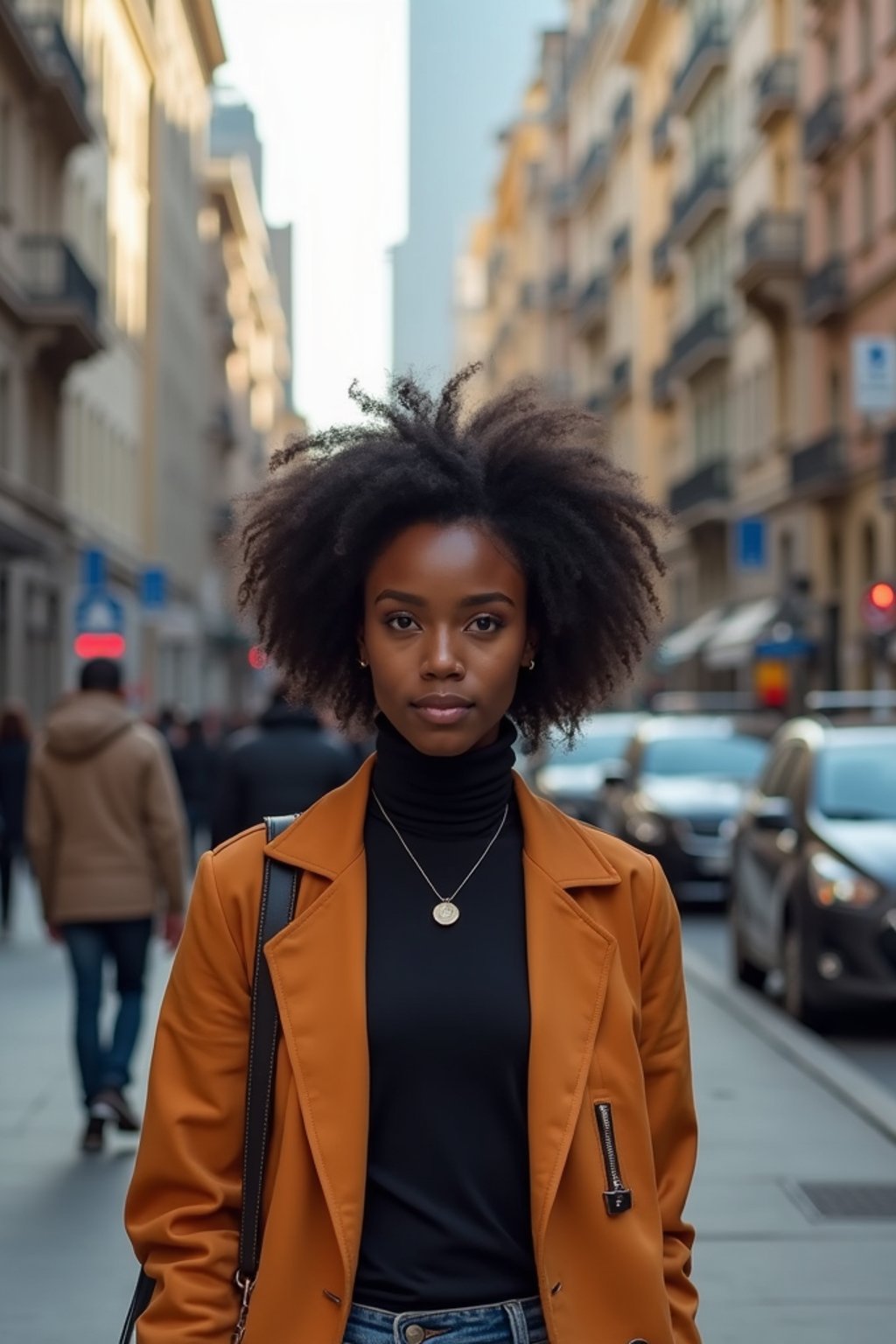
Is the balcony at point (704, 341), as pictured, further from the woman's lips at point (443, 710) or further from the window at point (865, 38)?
the woman's lips at point (443, 710)

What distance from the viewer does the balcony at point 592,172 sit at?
80.2 metres

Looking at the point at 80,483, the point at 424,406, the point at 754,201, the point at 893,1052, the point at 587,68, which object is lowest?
the point at 893,1052

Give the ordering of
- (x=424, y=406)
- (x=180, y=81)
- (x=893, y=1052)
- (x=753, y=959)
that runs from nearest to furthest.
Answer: (x=424, y=406), (x=893, y=1052), (x=753, y=959), (x=180, y=81)

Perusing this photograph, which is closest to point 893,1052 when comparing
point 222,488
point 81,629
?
point 81,629

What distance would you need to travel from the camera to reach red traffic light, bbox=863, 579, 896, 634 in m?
24.1

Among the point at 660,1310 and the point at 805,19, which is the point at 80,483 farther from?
the point at 660,1310

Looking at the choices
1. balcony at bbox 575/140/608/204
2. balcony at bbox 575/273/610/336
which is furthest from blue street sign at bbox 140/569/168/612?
balcony at bbox 575/140/608/204

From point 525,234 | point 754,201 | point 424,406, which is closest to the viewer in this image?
point 424,406

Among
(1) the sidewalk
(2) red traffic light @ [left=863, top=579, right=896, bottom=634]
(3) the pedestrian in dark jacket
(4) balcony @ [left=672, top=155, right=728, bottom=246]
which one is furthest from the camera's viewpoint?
(4) balcony @ [left=672, top=155, right=728, bottom=246]

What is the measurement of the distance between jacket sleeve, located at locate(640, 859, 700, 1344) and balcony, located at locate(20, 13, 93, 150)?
1301 inches

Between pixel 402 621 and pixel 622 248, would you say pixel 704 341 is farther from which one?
pixel 402 621

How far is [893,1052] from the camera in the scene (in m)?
12.1

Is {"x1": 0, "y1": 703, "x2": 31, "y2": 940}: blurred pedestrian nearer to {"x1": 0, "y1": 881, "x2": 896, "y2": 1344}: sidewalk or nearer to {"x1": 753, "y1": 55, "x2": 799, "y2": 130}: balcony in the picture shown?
{"x1": 0, "y1": 881, "x2": 896, "y2": 1344}: sidewalk

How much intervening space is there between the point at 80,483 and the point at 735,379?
56.7 ft
